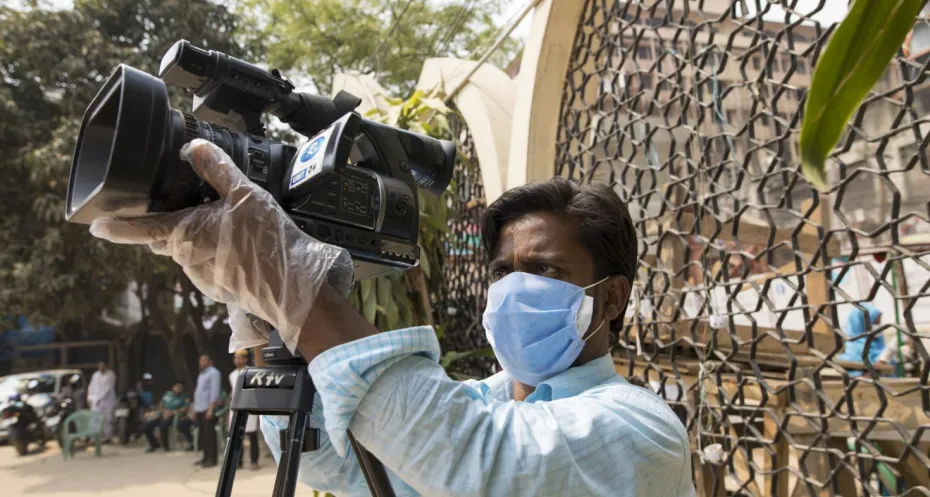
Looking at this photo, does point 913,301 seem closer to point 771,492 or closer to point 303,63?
point 771,492

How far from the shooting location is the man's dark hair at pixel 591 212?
111 cm

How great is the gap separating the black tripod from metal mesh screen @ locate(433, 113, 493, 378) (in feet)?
9.07

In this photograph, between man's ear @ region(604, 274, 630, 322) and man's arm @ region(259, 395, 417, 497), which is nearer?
man's arm @ region(259, 395, 417, 497)

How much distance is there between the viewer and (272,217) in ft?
2.40

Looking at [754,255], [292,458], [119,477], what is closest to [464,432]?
[292,458]

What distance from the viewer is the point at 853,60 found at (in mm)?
507

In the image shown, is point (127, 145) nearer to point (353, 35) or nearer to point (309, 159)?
point (309, 159)

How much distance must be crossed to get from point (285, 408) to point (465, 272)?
3153 mm

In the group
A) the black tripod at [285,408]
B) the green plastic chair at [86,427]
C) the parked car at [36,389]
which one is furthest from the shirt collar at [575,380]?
the parked car at [36,389]

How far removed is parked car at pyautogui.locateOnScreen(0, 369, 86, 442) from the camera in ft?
32.6

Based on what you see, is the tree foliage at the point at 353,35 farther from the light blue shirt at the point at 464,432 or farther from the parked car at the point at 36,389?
the light blue shirt at the point at 464,432

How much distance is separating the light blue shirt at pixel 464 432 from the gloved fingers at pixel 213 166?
0.21 metres

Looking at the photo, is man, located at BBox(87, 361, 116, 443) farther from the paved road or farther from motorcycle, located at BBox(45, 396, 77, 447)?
the paved road

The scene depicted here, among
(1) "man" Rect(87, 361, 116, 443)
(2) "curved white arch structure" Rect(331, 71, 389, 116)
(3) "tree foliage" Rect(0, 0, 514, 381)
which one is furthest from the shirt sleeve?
(1) "man" Rect(87, 361, 116, 443)
